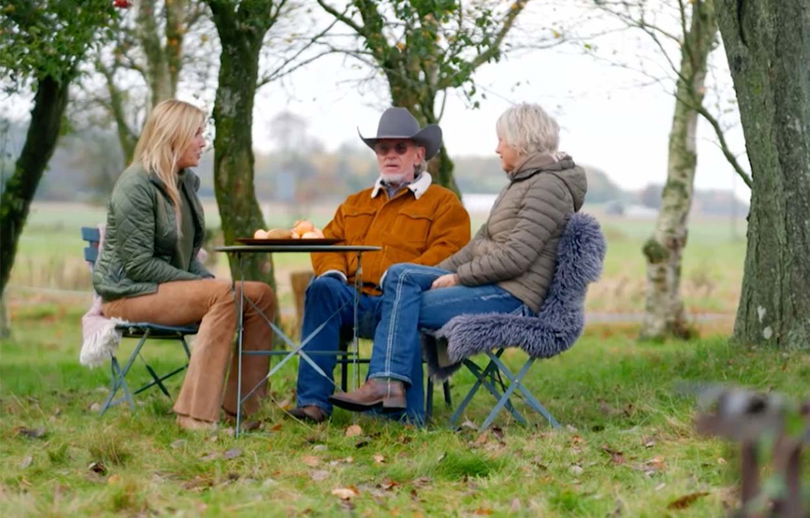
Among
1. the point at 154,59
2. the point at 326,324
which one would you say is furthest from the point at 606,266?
the point at 326,324

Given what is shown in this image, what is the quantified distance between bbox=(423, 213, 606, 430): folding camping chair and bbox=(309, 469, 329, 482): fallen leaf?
115 centimetres

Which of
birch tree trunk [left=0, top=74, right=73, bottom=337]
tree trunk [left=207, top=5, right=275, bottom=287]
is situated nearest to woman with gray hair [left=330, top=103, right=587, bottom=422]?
tree trunk [left=207, top=5, right=275, bottom=287]

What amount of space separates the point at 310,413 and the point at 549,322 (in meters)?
1.18

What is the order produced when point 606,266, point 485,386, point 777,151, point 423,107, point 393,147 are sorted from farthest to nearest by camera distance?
point 606,266
point 423,107
point 777,151
point 393,147
point 485,386

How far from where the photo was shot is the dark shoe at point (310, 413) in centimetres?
631

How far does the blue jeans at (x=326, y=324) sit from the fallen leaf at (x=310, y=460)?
876 millimetres

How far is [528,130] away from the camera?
6.32 meters

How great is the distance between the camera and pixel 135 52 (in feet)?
54.3

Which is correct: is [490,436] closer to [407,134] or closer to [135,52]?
[407,134]

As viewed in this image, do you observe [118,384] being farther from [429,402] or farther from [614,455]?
[614,455]

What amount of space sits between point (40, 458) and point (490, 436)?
188 centimetres

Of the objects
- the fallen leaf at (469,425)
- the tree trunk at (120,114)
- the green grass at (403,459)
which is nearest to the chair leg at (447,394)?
the green grass at (403,459)

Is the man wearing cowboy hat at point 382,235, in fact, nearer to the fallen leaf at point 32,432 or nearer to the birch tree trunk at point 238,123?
the fallen leaf at point 32,432

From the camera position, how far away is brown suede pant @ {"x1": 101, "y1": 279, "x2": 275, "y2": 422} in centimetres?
631
